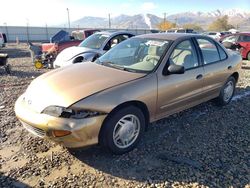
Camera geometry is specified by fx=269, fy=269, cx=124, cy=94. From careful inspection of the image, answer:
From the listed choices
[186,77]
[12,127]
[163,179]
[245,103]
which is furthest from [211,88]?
[12,127]

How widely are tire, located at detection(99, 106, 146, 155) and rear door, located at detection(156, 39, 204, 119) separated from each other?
461 millimetres

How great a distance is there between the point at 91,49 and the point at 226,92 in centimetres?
464

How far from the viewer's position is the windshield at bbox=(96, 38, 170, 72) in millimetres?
4172

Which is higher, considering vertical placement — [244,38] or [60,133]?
[244,38]

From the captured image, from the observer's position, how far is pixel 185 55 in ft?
15.4

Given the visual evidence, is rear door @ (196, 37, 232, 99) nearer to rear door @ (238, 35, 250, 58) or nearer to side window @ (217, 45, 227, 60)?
side window @ (217, 45, 227, 60)

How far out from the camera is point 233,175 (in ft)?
11.0

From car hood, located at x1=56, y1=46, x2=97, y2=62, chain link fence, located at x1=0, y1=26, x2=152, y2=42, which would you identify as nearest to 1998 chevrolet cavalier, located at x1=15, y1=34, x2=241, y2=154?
car hood, located at x1=56, y1=46, x2=97, y2=62

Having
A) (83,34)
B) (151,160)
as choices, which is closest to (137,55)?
(151,160)

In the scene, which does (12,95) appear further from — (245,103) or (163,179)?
(245,103)

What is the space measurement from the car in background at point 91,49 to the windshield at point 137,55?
347cm

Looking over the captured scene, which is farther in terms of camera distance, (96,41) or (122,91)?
(96,41)

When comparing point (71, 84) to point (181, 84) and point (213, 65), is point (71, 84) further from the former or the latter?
point (213, 65)

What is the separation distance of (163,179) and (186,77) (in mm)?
1832
